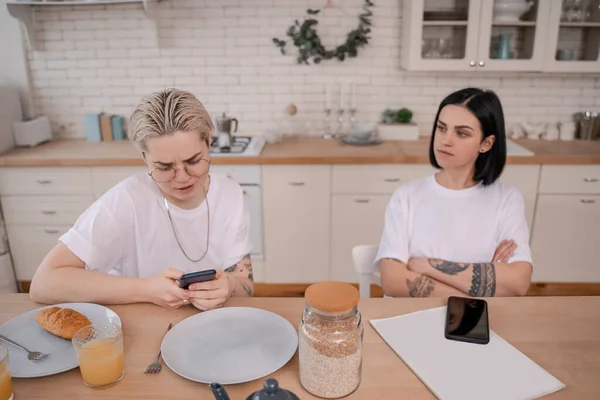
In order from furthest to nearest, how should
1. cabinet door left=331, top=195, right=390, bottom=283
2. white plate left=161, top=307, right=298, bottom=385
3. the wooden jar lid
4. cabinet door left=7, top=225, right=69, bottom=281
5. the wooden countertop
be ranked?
1. cabinet door left=7, top=225, right=69, bottom=281
2. cabinet door left=331, top=195, right=390, bottom=283
3. the wooden countertop
4. white plate left=161, top=307, right=298, bottom=385
5. the wooden jar lid

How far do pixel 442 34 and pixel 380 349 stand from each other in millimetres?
2520

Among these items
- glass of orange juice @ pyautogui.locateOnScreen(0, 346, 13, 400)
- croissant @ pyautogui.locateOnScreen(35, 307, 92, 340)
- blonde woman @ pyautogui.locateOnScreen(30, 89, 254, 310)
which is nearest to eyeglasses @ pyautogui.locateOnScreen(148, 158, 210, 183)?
blonde woman @ pyautogui.locateOnScreen(30, 89, 254, 310)

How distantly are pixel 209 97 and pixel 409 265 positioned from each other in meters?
2.32

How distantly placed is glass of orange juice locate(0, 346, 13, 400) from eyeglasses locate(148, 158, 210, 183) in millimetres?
626

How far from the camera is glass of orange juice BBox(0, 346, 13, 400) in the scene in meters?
0.99

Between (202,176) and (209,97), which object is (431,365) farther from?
(209,97)

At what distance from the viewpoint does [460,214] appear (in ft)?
5.99

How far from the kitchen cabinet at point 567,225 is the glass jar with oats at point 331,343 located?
248cm

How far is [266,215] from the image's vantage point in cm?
318

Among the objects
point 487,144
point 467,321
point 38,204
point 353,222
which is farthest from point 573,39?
point 38,204

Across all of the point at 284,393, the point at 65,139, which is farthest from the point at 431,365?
the point at 65,139

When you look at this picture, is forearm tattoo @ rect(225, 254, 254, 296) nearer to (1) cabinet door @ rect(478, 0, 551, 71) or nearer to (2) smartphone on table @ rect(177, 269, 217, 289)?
(2) smartphone on table @ rect(177, 269, 217, 289)

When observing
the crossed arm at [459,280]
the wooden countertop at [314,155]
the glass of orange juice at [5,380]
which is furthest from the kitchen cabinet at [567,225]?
the glass of orange juice at [5,380]

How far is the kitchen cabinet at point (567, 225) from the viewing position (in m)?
3.06
